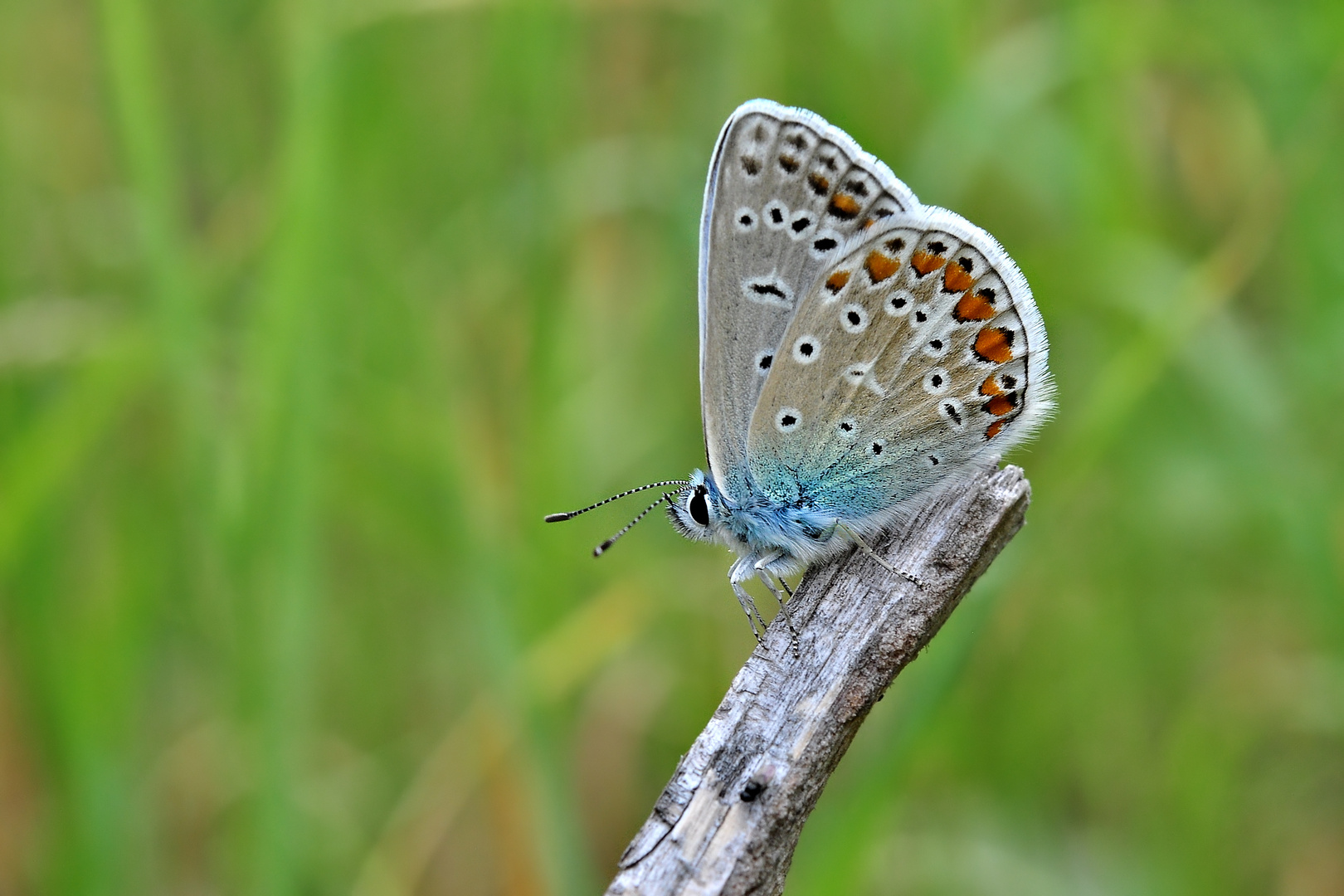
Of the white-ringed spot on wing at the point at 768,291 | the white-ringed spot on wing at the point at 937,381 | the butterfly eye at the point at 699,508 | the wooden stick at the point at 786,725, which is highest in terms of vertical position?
the white-ringed spot on wing at the point at 937,381


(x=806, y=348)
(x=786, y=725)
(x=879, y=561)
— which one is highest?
(x=806, y=348)

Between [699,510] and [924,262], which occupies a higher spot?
[924,262]

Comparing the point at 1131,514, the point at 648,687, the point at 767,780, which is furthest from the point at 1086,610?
the point at 767,780

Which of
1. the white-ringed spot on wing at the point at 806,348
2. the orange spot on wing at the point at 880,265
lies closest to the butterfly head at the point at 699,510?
the white-ringed spot on wing at the point at 806,348

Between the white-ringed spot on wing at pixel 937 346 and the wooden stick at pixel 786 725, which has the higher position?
the white-ringed spot on wing at pixel 937 346

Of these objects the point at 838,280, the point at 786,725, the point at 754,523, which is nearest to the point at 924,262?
the point at 838,280

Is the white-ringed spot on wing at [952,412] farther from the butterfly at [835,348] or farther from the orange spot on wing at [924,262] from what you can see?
the orange spot on wing at [924,262]

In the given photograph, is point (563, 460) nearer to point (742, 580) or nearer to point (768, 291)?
point (742, 580)
